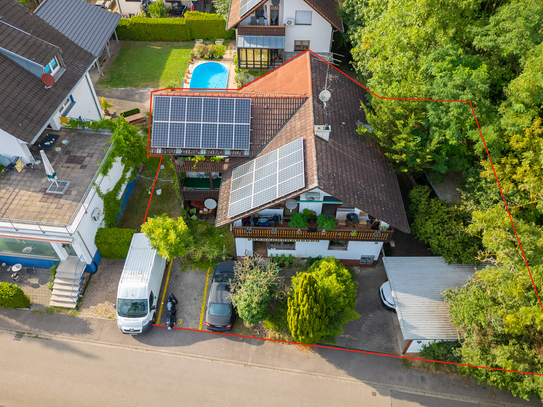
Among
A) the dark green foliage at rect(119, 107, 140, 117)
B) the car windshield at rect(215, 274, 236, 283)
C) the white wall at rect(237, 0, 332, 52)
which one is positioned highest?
the white wall at rect(237, 0, 332, 52)

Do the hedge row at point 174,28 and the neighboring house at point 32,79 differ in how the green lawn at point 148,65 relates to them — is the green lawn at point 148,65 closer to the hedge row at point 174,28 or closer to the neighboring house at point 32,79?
the hedge row at point 174,28

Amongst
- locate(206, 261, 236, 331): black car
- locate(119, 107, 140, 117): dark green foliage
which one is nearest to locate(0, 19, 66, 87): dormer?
locate(119, 107, 140, 117): dark green foliage

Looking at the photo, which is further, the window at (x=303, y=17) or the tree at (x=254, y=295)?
the window at (x=303, y=17)

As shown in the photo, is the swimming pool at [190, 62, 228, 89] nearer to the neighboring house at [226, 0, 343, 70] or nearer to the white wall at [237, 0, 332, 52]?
the neighboring house at [226, 0, 343, 70]

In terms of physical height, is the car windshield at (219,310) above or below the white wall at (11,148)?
below

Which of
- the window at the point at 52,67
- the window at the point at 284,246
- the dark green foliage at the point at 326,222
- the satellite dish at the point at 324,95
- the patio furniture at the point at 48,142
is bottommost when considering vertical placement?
the window at the point at 284,246

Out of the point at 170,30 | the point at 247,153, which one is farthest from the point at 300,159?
the point at 170,30

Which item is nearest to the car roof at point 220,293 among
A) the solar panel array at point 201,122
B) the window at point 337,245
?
the window at point 337,245
